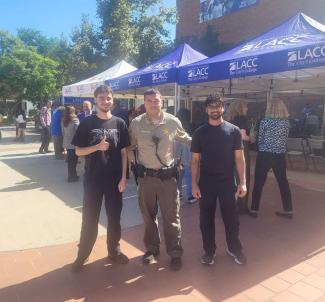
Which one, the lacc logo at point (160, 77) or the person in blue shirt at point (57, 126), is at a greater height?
the lacc logo at point (160, 77)

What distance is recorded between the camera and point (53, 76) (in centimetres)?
3152

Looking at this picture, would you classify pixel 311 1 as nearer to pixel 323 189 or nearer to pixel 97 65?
pixel 97 65

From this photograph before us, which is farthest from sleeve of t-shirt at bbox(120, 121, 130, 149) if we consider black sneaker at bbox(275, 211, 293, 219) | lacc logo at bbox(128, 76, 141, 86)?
lacc logo at bbox(128, 76, 141, 86)

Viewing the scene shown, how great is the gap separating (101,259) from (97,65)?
21.5 meters

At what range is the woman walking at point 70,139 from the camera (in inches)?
306

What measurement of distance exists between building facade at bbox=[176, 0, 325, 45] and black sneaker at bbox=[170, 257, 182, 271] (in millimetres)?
23439

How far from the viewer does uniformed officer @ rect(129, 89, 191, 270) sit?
11.7 ft

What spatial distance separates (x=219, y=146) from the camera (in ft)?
11.8

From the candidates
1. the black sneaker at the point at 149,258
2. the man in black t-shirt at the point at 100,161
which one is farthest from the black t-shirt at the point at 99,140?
the black sneaker at the point at 149,258

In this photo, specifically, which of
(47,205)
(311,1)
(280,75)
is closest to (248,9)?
(311,1)

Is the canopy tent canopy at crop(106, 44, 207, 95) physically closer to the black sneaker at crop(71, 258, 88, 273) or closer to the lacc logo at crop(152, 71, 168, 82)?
the lacc logo at crop(152, 71, 168, 82)

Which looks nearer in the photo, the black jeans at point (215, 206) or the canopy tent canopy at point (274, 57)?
the black jeans at point (215, 206)

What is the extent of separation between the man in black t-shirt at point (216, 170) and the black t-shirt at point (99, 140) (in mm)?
787

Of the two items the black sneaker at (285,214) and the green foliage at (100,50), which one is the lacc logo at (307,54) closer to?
the black sneaker at (285,214)
